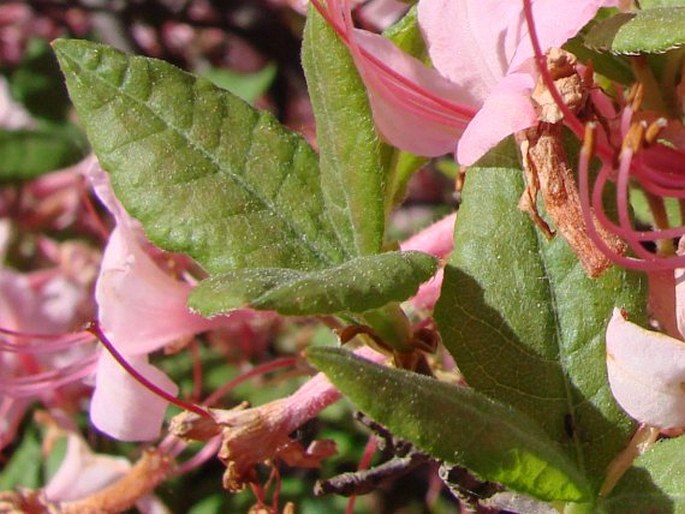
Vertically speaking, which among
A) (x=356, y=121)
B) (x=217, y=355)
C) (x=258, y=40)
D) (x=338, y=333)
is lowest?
(x=217, y=355)

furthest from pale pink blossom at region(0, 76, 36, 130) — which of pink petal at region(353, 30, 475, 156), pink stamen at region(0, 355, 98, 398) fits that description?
pink petal at region(353, 30, 475, 156)

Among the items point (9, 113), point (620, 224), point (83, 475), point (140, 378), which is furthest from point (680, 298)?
point (9, 113)

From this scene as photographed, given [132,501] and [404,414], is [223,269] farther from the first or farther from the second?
[132,501]

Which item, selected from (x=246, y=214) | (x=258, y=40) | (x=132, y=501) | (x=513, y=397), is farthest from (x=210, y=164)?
(x=258, y=40)

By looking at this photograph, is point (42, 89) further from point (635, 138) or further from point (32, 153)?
point (635, 138)

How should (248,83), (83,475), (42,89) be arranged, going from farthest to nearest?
Result: (42,89)
(248,83)
(83,475)

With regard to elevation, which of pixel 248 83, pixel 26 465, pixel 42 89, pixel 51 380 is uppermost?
pixel 51 380

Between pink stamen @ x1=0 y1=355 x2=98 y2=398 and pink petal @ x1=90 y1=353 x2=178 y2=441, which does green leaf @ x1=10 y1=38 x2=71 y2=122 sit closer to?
pink stamen @ x1=0 y1=355 x2=98 y2=398
